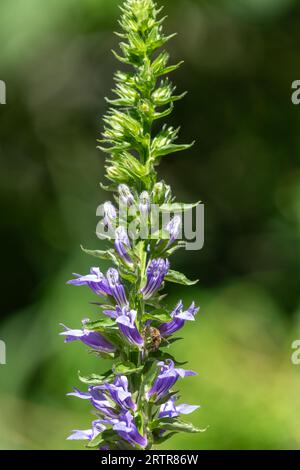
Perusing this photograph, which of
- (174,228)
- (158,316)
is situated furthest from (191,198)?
(158,316)

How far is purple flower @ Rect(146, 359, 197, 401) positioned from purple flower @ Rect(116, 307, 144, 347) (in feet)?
0.16

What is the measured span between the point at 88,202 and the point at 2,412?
1.25 meters

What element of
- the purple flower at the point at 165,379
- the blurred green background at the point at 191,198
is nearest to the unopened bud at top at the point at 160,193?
the purple flower at the point at 165,379

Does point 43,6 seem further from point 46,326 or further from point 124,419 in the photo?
point 124,419

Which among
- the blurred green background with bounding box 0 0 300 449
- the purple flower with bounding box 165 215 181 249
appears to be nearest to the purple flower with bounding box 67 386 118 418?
the purple flower with bounding box 165 215 181 249

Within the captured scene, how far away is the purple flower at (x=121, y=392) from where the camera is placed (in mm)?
1111

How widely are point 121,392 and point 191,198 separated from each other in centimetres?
365

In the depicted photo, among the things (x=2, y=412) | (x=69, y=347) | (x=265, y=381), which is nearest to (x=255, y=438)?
(x=265, y=381)

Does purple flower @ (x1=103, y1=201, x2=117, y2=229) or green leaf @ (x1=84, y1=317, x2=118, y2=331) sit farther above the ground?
purple flower @ (x1=103, y1=201, x2=117, y2=229)

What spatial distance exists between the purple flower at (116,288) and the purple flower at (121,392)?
0.13 meters

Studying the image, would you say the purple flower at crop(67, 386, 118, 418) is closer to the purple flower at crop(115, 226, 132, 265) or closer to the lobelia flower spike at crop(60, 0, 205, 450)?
the lobelia flower spike at crop(60, 0, 205, 450)

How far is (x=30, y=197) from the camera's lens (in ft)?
15.3

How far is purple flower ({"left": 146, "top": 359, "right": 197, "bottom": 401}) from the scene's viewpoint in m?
1.16

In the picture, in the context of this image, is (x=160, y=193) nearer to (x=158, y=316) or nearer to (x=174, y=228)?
(x=174, y=228)
